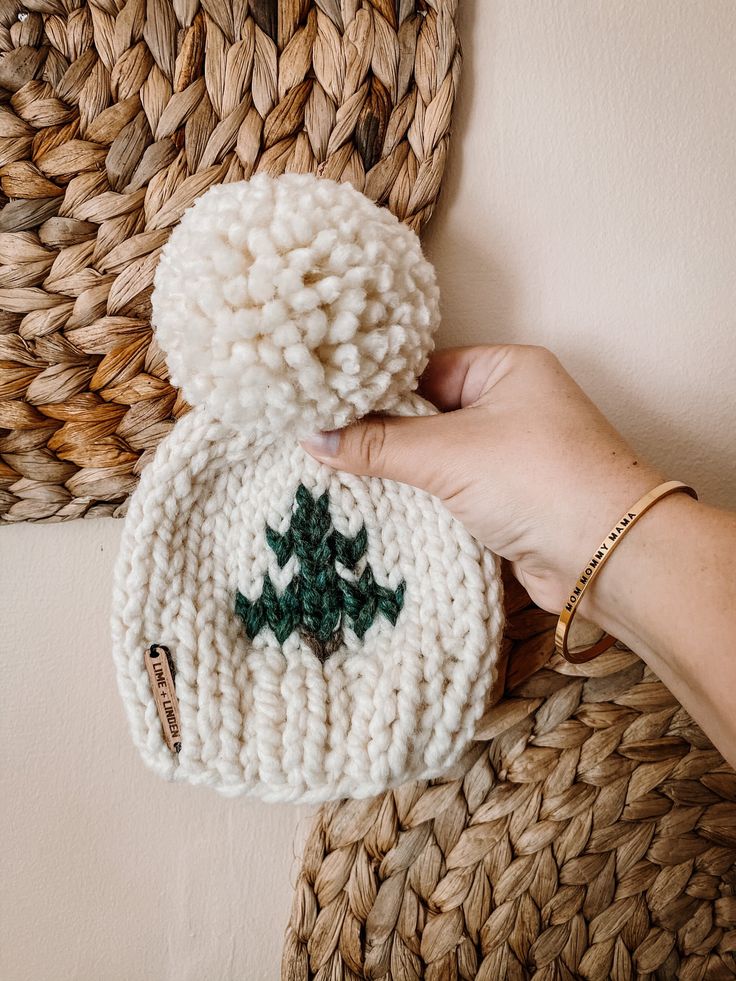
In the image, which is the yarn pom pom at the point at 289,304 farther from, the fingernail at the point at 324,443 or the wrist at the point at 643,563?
the wrist at the point at 643,563

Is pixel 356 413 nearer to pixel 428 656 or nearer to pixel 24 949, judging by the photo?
pixel 428 656

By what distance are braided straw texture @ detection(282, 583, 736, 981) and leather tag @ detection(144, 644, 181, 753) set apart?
191mm

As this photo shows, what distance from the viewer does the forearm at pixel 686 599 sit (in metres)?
0.42

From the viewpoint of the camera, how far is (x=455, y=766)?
1.89ft

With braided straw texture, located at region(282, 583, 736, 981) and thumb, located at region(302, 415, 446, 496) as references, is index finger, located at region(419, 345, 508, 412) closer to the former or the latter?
thumb, located at region(302, 415, 446, 496)

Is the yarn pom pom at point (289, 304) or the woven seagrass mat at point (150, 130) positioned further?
the woven seagrass mat at point (150, 130)

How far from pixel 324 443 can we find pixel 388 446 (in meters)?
0.05

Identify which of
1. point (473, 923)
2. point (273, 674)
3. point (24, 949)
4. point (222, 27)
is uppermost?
point (222, 27)

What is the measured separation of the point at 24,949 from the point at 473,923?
42 centimetres

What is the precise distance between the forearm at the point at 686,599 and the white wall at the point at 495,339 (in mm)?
169

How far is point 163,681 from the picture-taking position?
1.64ft

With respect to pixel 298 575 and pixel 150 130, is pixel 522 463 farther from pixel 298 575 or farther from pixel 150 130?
pixel 150 130

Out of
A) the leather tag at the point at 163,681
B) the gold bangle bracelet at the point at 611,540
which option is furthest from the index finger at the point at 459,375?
the leather tag at the point at 163,681

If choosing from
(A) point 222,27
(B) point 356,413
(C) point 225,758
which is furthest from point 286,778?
Result: (A) point 222,27
